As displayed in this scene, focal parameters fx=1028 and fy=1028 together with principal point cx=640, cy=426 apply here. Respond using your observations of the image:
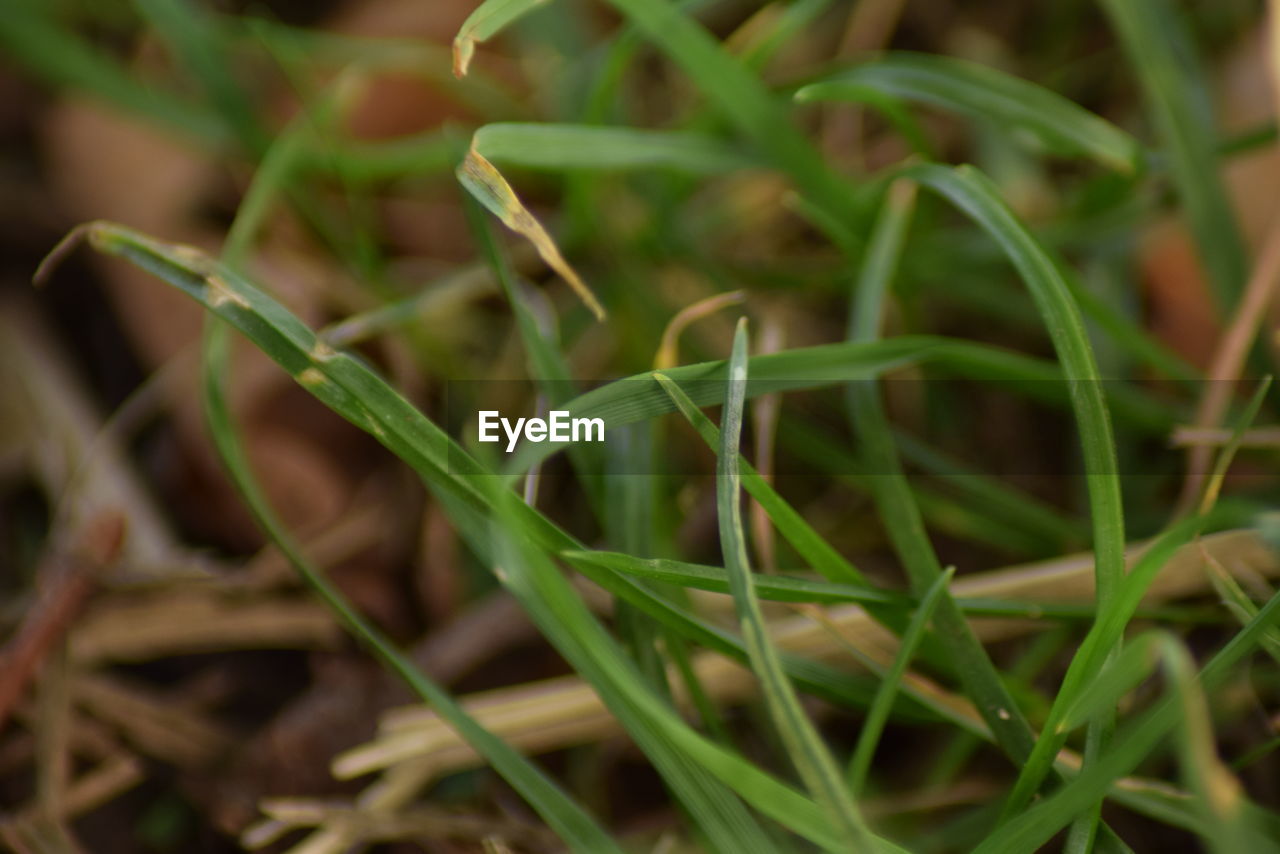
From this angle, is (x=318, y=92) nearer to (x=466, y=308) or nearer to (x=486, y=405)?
(x=466, y=308)

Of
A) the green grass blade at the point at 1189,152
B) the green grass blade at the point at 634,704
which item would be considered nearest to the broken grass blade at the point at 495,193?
the green grass blade at the point at 634,704

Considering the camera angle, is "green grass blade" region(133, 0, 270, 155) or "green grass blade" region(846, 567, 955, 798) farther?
"green grass blade" region(133, 0, 270, 155)

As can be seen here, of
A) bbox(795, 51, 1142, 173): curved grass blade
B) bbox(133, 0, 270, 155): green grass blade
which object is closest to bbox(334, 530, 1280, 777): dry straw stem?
bbox(795, 51, 1142, 173): curved grass blade

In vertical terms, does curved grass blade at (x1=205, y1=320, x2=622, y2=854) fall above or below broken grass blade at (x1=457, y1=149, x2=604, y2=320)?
below

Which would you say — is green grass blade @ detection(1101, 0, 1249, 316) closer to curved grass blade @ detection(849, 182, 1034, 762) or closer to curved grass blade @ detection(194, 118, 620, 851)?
curved grass blade @ detection(849, 182, 1034, 762)

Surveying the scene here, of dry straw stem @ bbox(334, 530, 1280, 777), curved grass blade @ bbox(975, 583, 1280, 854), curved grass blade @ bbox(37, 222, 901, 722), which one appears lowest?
dry straw stem @ bbox(334, 530, 1280, 777)

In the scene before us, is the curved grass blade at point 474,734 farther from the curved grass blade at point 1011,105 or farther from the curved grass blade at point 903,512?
the curved grass blade at point 1011,105
